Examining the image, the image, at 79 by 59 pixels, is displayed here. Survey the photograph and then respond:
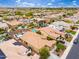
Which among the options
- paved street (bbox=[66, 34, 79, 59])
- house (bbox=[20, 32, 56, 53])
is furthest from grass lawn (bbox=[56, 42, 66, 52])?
paved street (bbox=[66, 34, 79, 59])

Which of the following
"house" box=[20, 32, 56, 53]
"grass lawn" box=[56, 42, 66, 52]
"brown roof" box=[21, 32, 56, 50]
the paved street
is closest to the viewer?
the paved street

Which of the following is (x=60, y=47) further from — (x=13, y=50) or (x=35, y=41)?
(x=13, y=50)

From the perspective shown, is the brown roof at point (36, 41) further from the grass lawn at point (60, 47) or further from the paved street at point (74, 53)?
the paved street at point (74, 53)

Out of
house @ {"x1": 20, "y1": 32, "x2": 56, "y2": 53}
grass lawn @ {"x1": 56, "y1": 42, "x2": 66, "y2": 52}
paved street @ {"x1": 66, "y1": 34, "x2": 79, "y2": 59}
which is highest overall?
house @ {"x1": 20, "y1": 32, "x2": 56, "y2": 53}

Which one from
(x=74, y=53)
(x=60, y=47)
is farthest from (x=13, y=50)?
(x=74, y=53)

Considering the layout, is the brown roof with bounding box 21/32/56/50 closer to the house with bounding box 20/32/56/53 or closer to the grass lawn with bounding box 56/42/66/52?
the house with bounding box 20/32/56/53

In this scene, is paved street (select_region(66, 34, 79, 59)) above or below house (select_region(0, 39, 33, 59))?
below

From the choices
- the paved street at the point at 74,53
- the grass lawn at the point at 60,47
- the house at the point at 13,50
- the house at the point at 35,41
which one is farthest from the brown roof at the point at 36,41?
the paved street at the point at 74,53
